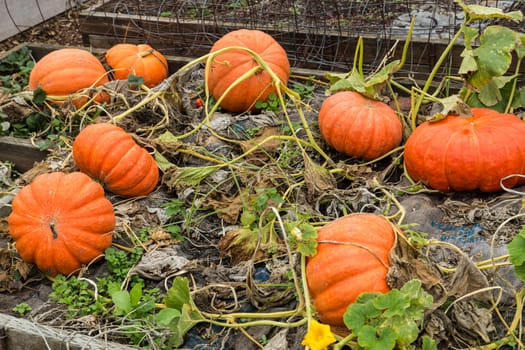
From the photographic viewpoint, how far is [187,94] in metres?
5.09

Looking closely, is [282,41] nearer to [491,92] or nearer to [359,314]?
[491,92]

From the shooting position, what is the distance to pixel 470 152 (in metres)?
3.63

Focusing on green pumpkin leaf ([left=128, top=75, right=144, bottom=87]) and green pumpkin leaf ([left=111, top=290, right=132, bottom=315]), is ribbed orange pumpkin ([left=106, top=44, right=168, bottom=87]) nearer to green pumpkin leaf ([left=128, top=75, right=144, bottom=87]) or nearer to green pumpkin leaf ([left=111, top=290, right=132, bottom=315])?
green pumpkin leaf ([left=128, top=75, right=144, bottom=87])

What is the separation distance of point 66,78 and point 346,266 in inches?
122

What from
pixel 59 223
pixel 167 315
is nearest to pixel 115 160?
pixel 59 223

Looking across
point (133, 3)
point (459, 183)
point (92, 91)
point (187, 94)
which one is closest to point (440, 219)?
point (459, 183)

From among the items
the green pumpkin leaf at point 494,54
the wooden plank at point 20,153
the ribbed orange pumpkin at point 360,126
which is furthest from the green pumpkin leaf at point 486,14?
the wooden plank at point 20,153

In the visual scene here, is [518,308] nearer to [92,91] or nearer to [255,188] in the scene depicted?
[255,188]

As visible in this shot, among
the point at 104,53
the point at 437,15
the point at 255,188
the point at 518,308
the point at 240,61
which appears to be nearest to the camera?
the point at 518,308

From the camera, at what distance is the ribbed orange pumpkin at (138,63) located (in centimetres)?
539

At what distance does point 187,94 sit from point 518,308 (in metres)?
3.05

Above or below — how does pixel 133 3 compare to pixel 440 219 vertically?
above

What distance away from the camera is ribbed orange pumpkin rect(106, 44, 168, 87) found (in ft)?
17.7

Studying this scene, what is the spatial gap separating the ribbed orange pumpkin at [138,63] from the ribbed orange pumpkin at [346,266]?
2.93 meters
